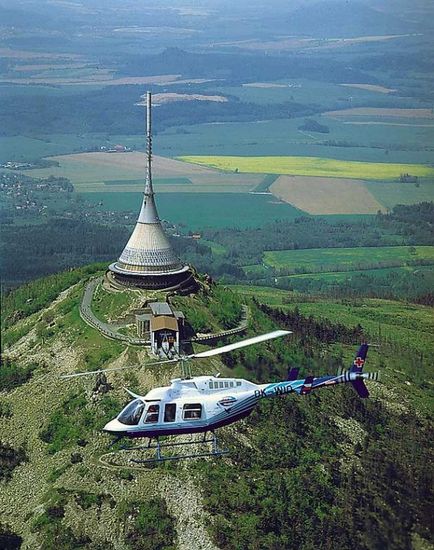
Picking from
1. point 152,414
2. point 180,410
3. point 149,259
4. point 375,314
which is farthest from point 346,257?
point 152,414

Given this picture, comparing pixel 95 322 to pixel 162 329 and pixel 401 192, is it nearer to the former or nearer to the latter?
pixel 162 329

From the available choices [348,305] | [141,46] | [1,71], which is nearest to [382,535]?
[348,305]

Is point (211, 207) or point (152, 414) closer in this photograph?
point (152, 414)

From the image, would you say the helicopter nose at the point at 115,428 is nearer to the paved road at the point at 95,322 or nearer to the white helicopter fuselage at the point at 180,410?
the white helicopter fuselage at the point at 180,410

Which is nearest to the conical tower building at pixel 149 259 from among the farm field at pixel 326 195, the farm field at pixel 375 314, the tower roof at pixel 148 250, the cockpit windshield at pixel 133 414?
the tower roof at pixel 148 250

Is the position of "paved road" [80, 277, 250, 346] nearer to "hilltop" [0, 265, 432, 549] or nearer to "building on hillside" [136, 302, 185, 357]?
"hilltop" [0, 265, 432, 549]

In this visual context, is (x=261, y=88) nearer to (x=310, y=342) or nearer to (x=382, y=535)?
(x=310, y=342)
